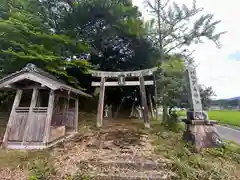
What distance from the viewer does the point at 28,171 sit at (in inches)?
164

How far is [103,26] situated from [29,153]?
9.81m

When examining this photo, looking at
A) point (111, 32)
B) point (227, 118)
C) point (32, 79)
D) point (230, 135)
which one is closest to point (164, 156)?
point (32, 79)

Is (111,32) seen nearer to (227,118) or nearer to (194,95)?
(194,95)

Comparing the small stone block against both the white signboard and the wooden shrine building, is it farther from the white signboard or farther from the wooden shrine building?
the wooden shrine building

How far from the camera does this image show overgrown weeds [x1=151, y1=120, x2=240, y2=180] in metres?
4.04

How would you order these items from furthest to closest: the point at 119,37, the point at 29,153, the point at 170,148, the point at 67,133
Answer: the point at 119,37
the point at 67,133
the point at 170,148
the point at 29,153

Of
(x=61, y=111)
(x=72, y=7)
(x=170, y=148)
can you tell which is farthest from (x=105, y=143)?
(x=72, y=7)

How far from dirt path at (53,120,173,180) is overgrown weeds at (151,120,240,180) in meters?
0.32

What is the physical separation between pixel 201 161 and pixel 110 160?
229cm

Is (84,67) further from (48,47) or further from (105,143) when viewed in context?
(105,143)

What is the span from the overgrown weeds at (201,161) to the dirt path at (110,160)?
1.05ft

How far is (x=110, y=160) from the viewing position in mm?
4621

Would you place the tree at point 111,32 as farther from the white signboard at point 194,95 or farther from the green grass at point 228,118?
the green grass at point 228,118

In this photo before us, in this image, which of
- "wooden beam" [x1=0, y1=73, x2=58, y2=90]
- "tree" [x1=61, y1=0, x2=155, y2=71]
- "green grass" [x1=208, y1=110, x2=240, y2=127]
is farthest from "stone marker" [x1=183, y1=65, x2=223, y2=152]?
"green grass" [x1=208, y1=110, x2=240, y2=127]
